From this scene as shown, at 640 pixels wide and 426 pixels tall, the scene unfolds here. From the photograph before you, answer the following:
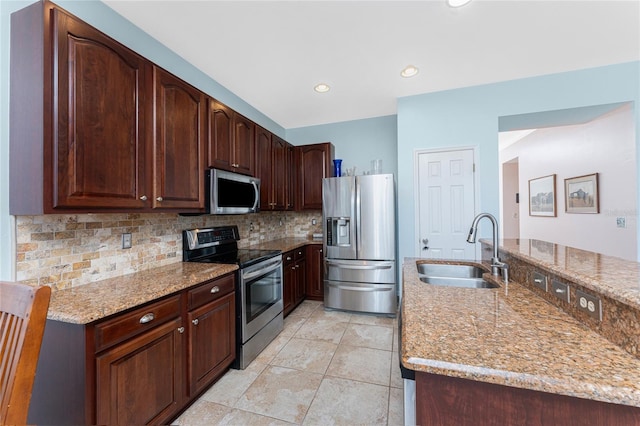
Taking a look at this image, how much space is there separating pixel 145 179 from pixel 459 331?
1857 millimetres

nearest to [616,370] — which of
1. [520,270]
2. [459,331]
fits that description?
[459,331]

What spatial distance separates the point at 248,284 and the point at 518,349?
191 cm

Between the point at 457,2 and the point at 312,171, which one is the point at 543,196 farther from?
the point at 457,2

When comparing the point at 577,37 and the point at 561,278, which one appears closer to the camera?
the point at 561,278

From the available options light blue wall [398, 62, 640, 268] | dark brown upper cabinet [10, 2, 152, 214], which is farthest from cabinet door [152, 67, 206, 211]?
light blue wall [398, 62, 640, 268]

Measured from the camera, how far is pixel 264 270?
8.16 feet

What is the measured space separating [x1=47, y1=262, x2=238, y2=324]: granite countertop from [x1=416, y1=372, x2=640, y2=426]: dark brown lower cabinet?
1348 mm

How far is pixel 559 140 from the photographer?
166 inches

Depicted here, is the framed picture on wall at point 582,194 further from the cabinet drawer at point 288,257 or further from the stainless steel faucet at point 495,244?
the cabinet drawer at point 288,257

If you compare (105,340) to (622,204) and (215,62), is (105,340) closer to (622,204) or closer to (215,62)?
(215,62)

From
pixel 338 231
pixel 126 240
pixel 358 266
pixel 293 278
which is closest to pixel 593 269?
pixel 358 266

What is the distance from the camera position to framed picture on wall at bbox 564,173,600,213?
3338 mm

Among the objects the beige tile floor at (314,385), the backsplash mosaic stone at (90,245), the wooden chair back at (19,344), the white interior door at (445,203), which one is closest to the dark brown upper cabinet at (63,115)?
the backsplash mosaic stone at (90,245)

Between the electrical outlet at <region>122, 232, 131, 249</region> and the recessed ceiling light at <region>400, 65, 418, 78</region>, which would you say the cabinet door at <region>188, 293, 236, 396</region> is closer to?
the electrical outlet at <region>122, 232, 131, 249</region>
